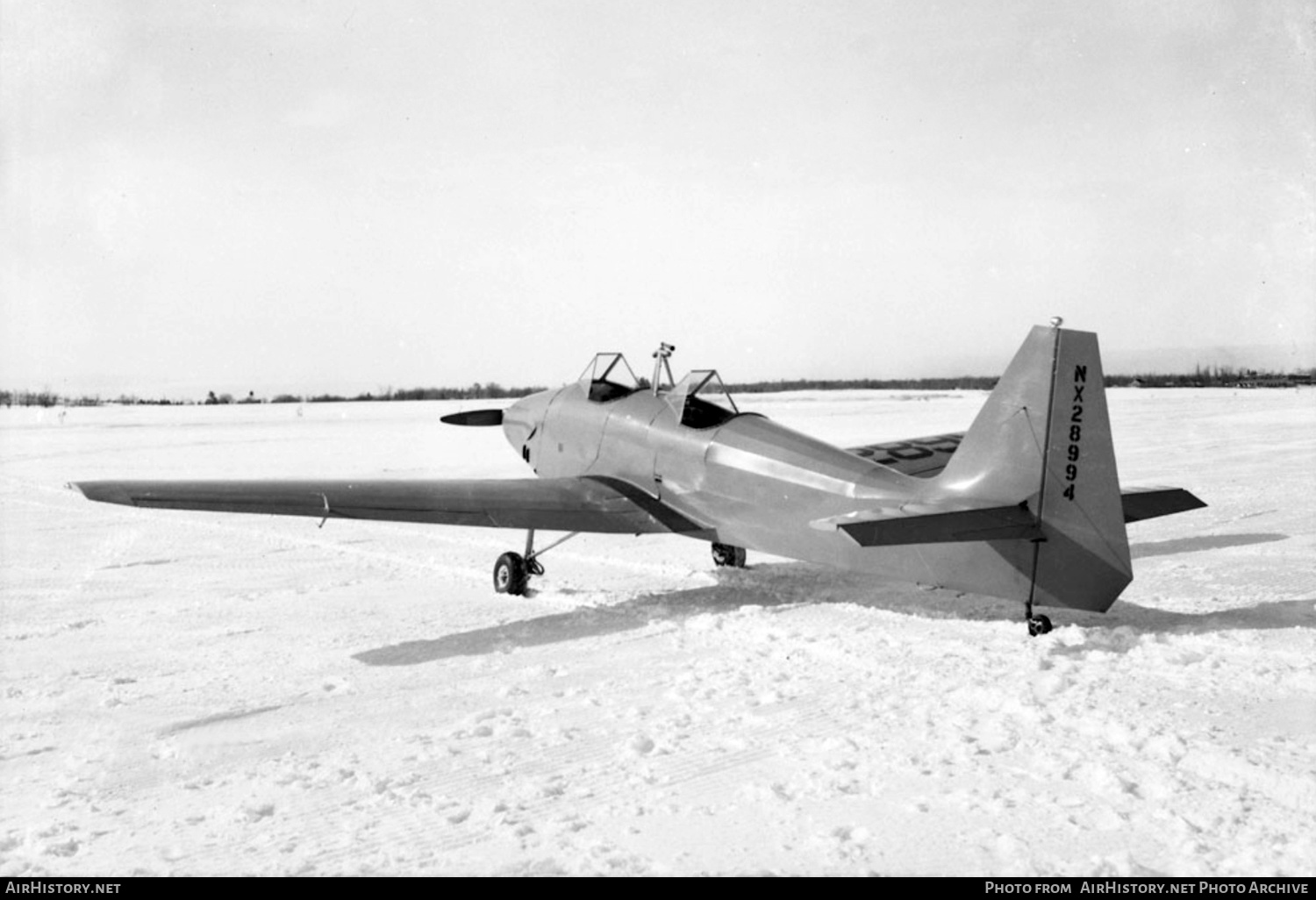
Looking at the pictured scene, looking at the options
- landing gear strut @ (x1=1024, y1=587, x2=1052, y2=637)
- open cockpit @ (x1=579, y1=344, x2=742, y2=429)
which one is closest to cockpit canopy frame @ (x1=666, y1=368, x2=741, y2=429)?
open cockpit @ (x1=579, y1=344, x2=742, y2=429)

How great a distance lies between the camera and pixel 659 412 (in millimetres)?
8914

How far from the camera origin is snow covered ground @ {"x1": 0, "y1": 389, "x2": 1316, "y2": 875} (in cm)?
351

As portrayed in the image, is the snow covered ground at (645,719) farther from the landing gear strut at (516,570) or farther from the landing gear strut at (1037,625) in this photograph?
the landing gear strut at (516,570)

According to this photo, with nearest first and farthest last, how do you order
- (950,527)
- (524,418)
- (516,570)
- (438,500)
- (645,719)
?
(645,719) → (950,527) → (438,500) → (516,570) → (524,418)

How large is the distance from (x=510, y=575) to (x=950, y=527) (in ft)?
13.8

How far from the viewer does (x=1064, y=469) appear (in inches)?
238

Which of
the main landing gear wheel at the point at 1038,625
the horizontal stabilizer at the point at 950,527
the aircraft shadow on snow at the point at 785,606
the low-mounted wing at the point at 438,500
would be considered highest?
the horizontal stabilizer at the point at 950,527

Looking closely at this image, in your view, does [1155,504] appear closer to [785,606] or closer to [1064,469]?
Result: [1064,469]

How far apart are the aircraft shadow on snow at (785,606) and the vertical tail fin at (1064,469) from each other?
1.74 feet

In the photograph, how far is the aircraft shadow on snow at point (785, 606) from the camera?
6.46 meters

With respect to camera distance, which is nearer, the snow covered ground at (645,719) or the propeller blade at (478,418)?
the snow covered ground at (645,719)

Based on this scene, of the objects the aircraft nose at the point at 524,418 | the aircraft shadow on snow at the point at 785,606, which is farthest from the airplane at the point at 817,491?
the aircraft shadow on snow at the point at 785,606

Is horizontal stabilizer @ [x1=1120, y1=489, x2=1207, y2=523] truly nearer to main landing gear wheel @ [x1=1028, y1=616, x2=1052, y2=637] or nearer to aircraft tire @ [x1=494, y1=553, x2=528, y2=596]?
main landing gear wheel @ [x1=1028, y1=616, x2=1052, y2=637]

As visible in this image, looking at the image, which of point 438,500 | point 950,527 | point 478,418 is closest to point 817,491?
point 950,527
